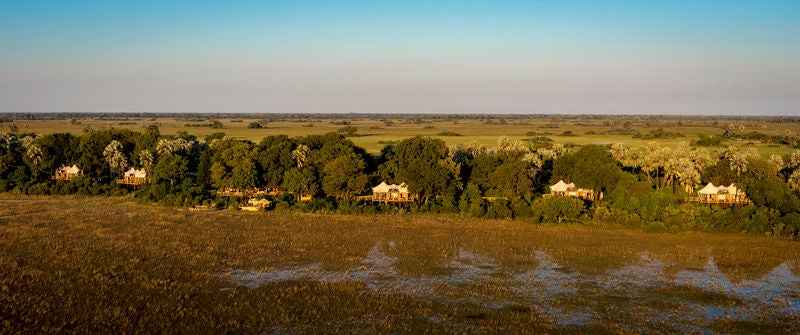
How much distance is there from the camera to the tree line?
51.2 metres

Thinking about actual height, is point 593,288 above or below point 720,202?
below

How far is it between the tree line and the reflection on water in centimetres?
1215

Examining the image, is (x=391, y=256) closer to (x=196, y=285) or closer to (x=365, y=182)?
(x=196, y=285)

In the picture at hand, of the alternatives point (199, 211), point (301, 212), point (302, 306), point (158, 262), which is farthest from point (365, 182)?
point (302, 306)

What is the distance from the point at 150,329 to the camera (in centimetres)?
2672

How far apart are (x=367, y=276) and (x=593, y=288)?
11.1m

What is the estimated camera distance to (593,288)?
33.3 meters

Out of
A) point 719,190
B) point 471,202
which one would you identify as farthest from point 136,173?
point 719,190

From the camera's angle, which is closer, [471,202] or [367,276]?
[367,276]

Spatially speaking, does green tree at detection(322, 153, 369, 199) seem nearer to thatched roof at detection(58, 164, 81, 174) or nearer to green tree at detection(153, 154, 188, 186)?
green tree at detection(153, 154, 188, 186)

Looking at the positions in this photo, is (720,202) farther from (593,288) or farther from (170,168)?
(170,168)

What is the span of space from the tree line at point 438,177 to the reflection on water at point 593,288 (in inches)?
478

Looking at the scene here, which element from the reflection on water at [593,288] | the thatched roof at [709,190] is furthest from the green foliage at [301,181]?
the thatched roof at [709,190]

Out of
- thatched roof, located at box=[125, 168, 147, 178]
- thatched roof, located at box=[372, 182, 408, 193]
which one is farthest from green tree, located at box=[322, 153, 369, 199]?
thatched roof, located at box=[125, 168, 147, 178]
